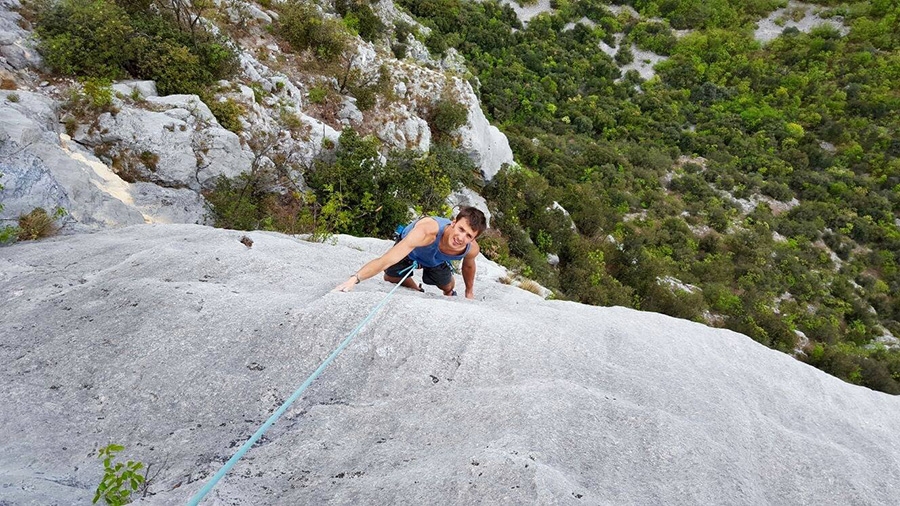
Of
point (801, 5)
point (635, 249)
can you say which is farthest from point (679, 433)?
point (801, 5)

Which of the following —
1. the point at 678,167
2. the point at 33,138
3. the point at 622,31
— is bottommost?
the point at 33,138

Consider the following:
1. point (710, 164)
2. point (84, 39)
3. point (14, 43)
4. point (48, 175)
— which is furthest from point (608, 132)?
point (48, 175)

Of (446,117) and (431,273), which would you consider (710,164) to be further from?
(431,273)

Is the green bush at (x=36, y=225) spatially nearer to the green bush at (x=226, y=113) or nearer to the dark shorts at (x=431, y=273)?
the dark shorts at (x=431, y=273)

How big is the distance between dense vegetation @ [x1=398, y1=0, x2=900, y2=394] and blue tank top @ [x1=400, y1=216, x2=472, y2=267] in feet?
32.4

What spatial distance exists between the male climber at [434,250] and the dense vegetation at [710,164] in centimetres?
950

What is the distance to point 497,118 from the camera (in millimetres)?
35344

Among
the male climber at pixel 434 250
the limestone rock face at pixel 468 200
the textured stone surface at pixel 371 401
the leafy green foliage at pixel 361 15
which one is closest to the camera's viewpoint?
the textured stone surface at pixel 371 401

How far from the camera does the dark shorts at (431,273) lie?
5969 millimetres

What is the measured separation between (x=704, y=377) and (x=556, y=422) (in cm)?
256

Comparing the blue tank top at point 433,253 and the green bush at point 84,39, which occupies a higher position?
the green bush at point 84,39

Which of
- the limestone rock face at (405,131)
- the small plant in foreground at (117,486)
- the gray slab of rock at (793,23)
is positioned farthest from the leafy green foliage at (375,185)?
the gray slab of rock at (793,23)

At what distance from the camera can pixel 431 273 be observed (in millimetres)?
6195

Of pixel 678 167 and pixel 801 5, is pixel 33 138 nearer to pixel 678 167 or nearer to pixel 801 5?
pixel 678 167
